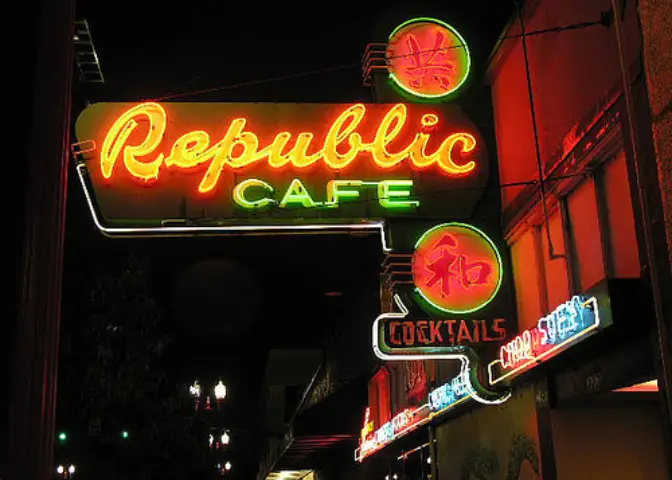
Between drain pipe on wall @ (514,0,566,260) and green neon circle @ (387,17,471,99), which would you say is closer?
drain pipe on wall @ (514,0,566,260)

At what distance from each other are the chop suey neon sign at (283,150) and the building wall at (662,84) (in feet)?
23.8

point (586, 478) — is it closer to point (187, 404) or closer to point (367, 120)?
point (367, 120)

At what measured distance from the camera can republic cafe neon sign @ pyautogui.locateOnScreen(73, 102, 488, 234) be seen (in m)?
10.3

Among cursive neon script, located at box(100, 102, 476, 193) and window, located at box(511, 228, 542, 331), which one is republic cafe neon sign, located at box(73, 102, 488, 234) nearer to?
cursive neon script, located at box(100, 102, 476, 193)

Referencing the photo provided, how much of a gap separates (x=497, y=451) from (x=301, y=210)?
3985 millimetres

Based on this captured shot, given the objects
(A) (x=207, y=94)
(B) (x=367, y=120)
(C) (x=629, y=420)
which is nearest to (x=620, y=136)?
(C) (x=629, y=420)

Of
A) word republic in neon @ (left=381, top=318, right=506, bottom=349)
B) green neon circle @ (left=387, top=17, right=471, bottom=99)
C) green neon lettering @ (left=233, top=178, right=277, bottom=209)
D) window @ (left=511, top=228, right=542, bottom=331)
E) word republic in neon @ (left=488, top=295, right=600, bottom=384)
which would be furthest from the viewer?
green neon circle @ (left=387, top=17, right=471, bottom=99)

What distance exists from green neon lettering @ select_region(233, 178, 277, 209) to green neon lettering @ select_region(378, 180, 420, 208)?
4.37ft

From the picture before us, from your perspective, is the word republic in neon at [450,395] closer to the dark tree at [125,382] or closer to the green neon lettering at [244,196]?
the green neon lettering at [244,196]

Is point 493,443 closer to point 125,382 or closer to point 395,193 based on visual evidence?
point 395,193

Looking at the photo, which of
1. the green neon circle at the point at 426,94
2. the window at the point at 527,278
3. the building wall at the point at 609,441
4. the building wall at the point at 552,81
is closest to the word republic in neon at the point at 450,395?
the window at the point at 527,278

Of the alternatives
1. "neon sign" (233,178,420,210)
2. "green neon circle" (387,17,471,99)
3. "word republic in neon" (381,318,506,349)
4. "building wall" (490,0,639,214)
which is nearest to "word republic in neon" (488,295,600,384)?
"word republic in neon" (381,318,506,349)

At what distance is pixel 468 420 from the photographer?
1219 cm

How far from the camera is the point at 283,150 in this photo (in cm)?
1059
